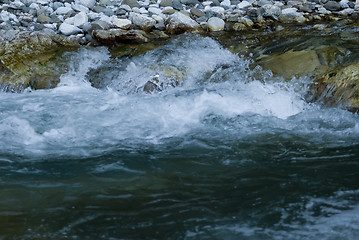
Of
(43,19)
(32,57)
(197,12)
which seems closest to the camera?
(32,57)

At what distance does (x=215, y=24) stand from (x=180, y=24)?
1.97ft

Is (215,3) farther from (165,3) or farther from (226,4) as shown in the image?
(165,3)

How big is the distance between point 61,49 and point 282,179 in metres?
4.70

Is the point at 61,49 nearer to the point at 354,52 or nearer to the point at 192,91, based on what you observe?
the point at 192,91

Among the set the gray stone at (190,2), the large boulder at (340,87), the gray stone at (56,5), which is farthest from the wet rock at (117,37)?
the large boulder at (340,87)

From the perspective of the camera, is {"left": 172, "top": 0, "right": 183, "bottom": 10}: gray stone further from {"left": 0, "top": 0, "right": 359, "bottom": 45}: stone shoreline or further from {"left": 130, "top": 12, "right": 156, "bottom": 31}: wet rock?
{"left": 130, "top": 12, "right": 156, "bottom": 31}: wet rock

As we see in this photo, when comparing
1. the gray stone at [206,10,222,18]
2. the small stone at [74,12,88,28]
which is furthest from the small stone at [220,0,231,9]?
the small stone at [74,12,88,28]

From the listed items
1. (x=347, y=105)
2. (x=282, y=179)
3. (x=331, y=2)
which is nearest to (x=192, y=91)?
(x=347, y=105)

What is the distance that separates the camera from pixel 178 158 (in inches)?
138

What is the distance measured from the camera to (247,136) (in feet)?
13.0

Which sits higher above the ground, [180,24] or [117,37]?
[180,24]

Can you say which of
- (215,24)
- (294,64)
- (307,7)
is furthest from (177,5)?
(294,64)

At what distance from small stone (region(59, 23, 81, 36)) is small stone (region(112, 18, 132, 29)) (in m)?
0.60

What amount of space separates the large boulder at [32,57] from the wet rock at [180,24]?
1.51m
